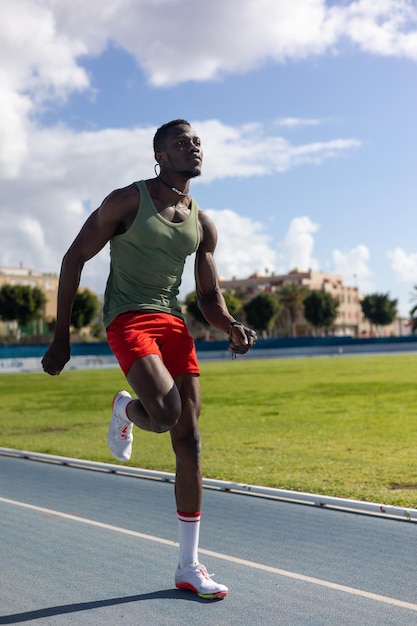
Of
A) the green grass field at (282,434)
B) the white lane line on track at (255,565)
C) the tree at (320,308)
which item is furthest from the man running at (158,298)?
the tree at (320,308)

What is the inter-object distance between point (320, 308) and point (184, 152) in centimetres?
11377

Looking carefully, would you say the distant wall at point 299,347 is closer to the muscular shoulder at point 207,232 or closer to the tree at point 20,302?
the tree at point 20,302

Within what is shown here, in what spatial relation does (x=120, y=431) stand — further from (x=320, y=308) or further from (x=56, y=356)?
(x=320, y=308)

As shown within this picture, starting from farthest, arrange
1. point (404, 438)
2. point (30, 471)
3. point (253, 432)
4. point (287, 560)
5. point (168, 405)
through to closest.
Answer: point (253, 432) → point (404, 438) → point (30, 471) → point (287, 560) → point (168, 405)

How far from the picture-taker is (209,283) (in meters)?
4.71

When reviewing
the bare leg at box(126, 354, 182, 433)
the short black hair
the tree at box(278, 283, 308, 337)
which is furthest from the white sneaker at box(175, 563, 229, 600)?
the tree at box(278, 283, 308, 337)

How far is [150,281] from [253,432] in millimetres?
10104

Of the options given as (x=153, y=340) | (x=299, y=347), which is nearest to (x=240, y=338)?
(x=153, y=340)

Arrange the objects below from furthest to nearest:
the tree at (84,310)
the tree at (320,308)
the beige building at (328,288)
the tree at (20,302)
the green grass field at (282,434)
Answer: the beige building at (328,288)
the tree at (320,308)
the tree at (84,310)
the tree at (20,302)
the green grass field at (282,434)

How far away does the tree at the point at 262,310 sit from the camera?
370 ft

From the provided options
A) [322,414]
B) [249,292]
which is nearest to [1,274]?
[249,292]

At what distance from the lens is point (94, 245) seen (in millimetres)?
4250

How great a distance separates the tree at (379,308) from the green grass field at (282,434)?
99.9m

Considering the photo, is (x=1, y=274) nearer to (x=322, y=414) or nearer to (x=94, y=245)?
(x=322, y=414)
